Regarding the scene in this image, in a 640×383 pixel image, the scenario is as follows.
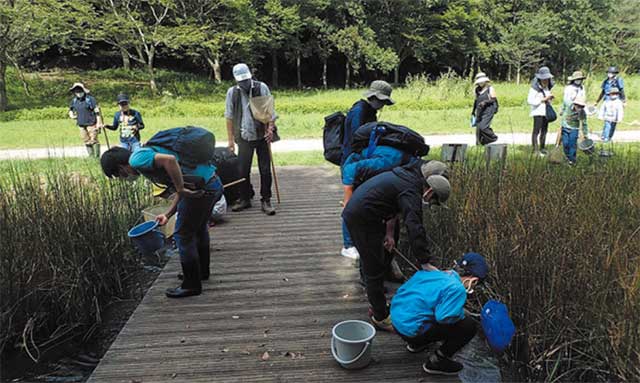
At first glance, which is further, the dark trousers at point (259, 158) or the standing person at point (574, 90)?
the standing person at point (574, 90)

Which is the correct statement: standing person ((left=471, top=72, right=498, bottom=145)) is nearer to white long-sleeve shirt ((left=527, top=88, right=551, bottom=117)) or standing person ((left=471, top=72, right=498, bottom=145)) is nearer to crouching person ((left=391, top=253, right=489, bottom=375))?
white long-sleeve shirt ((left=527, top=88, right=551, bottom=117))

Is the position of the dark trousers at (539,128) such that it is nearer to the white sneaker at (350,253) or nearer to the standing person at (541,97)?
the standing person at (541,97)

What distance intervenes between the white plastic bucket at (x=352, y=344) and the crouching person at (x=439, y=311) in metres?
0.20

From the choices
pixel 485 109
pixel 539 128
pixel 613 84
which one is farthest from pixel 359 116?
pixel 613 84

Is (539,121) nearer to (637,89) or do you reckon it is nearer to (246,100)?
(246,100)

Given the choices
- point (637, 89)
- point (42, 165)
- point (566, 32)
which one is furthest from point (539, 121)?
point (566, 32)

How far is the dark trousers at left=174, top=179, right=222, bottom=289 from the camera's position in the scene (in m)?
3.17

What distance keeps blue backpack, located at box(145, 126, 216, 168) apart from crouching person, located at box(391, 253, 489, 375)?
61.3 inches

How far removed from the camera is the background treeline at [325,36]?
20.3m

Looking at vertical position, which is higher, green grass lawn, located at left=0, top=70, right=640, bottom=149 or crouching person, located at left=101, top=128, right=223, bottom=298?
crouching person, located at left=101, top=128, right=223, bottom=298

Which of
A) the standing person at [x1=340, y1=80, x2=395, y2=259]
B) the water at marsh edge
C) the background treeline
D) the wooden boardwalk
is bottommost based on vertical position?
the water at marsh edge

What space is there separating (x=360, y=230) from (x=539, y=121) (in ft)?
20.9

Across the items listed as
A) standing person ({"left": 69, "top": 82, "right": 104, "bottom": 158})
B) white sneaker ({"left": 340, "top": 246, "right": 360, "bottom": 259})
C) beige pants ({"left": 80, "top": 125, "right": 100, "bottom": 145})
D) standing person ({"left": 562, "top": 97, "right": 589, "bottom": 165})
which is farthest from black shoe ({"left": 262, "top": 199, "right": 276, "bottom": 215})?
beige pants ({"left": 80, "top": 125, "right": 100, "bottom": 145})

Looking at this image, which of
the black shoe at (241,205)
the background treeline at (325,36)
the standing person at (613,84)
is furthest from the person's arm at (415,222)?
the background treeline at (325,36)
